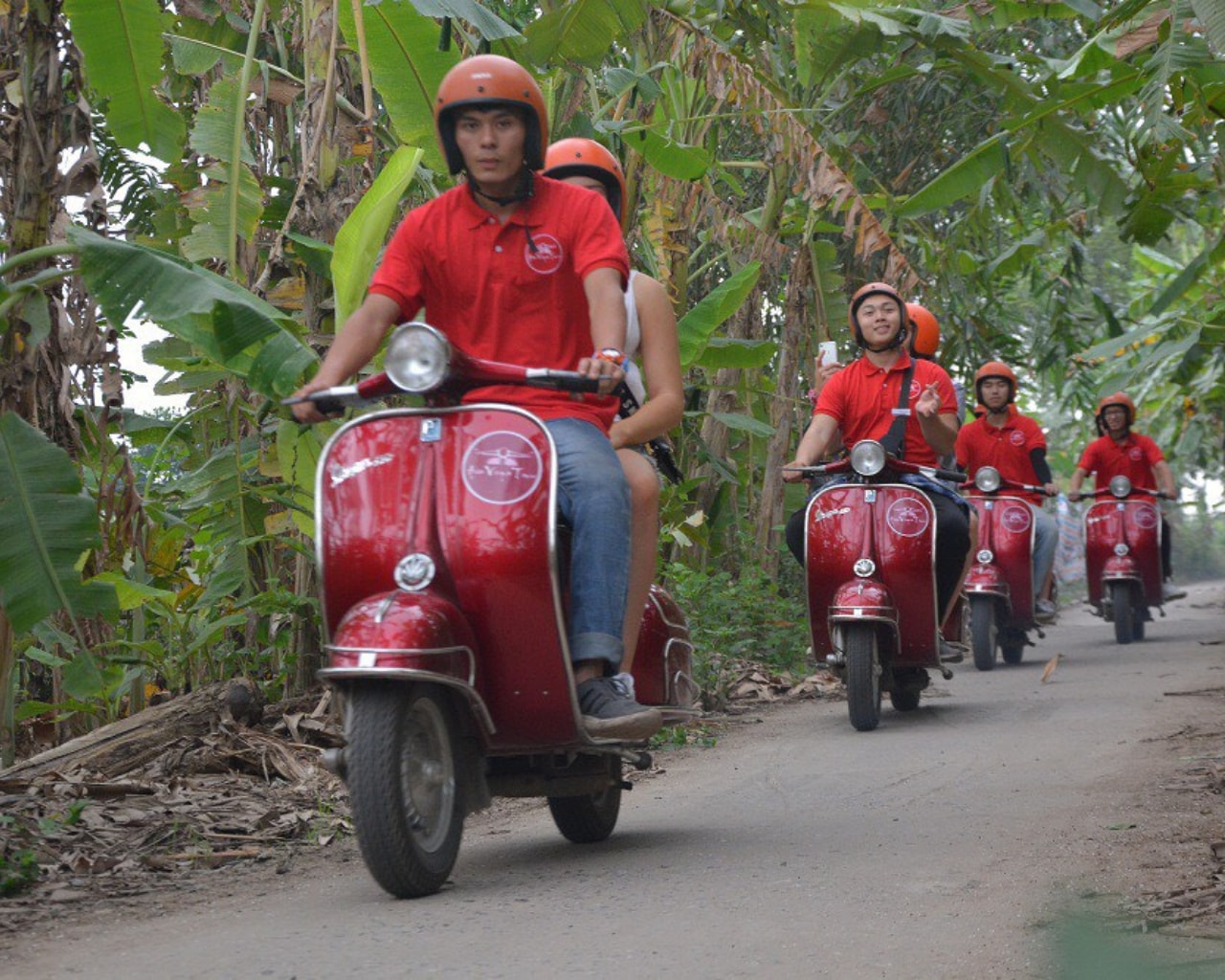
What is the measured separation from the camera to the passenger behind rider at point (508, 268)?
4875 millimetres

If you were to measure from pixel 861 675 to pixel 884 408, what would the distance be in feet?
4.58

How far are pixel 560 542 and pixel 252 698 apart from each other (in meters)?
2.67

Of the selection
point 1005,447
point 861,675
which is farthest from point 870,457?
point 1005,447

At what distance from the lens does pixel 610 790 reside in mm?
5547

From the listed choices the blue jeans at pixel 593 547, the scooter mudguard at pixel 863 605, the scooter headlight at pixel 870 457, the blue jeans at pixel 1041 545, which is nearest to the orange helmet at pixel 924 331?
the scooter headlight at pixel 870 457

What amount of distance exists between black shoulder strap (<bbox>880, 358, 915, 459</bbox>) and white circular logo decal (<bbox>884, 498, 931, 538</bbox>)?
303mm

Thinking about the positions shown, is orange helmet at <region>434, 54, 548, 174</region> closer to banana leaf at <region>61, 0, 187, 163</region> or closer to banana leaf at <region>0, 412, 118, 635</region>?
banana leaf at <region>0, 412, 118, 635</region>

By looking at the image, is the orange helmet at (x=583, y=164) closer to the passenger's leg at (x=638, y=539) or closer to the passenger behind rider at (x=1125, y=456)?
the passenger's leg at (x=638, y=539)

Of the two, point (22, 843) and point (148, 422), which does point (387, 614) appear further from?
point (148, 422)

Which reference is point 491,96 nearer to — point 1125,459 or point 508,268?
point 508,268

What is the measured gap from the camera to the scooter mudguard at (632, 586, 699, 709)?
5578 mm

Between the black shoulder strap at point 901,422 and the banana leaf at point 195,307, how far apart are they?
3.42 m

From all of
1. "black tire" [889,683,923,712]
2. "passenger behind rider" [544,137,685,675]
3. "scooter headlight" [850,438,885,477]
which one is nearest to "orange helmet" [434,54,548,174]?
"passenger behind rider" [544,137,685,675]

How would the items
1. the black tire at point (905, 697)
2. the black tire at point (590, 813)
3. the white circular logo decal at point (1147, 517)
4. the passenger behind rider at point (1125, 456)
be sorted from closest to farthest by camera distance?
the black tire at point (590, 813), the black tire at point (905, 697), the white circular logo decal at point (1147, 517), the passenger behind rider at point (1125, 456)
